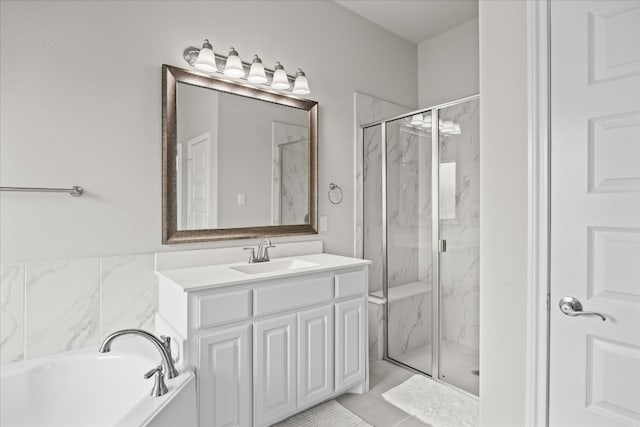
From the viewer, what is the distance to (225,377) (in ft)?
5.68

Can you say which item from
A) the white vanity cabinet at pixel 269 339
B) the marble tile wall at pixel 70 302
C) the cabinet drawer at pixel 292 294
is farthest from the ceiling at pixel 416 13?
the marble tile wall at pixel 70 302

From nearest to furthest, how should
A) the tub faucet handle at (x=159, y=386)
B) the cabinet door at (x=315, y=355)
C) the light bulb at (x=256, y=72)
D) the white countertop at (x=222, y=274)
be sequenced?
the tub faucet handle at (x=159, y=386), the white countertop at (x=222, y=274), the cabinet door at (x=315, y=355), the light bulb at (x=256, y=72)

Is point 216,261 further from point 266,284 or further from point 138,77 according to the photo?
point 138,77

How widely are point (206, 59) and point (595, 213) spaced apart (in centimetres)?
204

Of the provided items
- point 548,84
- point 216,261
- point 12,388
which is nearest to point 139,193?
point 216,261

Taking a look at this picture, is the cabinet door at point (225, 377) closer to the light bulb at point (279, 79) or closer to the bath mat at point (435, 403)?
the bath mat at point (435, 403)

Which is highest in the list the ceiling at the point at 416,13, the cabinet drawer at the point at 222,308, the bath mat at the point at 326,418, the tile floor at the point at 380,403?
the ceiling at the point at 416,13

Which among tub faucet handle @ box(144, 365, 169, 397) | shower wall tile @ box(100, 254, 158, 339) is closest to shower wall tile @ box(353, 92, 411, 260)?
shower wall tile @ box(100, 254, 158, 339)

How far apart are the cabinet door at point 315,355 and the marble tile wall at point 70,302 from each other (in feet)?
2.84

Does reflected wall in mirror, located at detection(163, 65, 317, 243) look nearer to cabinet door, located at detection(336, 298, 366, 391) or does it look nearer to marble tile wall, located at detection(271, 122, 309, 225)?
marble tile wall, located at detection(271, 122, 309, 225)

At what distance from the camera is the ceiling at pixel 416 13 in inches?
113

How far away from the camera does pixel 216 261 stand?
2223mm

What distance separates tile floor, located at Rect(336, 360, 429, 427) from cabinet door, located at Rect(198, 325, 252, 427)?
739 mm

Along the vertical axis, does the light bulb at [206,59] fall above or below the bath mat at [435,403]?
above
